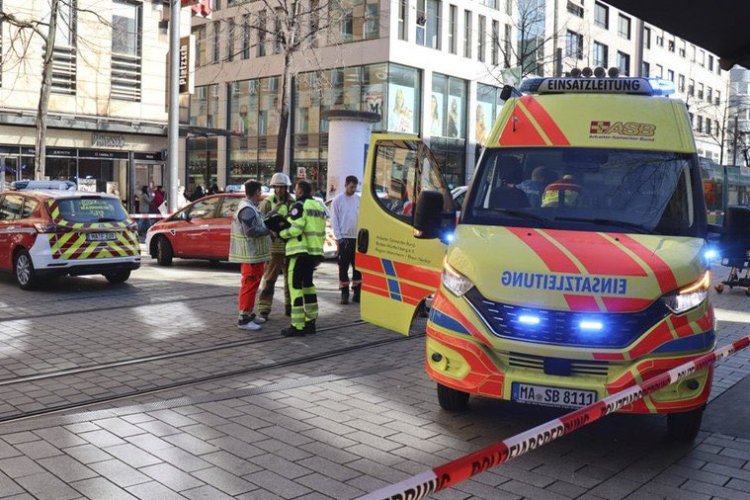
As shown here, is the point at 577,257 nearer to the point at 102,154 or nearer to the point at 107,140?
the point at 107,140

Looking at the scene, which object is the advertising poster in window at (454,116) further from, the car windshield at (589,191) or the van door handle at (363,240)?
the car windshield at (589,191)

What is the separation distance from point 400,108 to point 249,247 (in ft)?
107

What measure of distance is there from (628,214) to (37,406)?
4808mm

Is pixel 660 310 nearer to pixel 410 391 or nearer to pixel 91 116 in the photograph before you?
pixel 410 391

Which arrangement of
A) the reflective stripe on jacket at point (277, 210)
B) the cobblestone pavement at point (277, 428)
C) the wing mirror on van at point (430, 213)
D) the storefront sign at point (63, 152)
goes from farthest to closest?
the storefront sign at point (63, 152)
the reflective stripe on jacket at point (277, 210)
the wing mirror on van at point (430, 213)
the cobblestone pavement at point (277, 428)

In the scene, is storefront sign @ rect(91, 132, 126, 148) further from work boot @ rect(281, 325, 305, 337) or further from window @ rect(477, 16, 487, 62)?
window @ rect(477, 16, 487, 62)

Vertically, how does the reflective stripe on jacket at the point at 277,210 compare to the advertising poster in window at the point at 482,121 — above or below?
below

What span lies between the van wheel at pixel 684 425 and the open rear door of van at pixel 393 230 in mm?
2771

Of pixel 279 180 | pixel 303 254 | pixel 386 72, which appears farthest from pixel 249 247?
pixel 386 72

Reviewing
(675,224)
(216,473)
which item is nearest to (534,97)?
(675,224)

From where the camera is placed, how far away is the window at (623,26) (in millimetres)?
58156

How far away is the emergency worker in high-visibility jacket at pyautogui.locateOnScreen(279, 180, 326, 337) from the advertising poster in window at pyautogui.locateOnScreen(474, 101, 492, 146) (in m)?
37.5

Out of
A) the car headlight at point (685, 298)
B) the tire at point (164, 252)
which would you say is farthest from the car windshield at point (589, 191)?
the tire at point (164, 252)

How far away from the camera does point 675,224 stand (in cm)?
568
